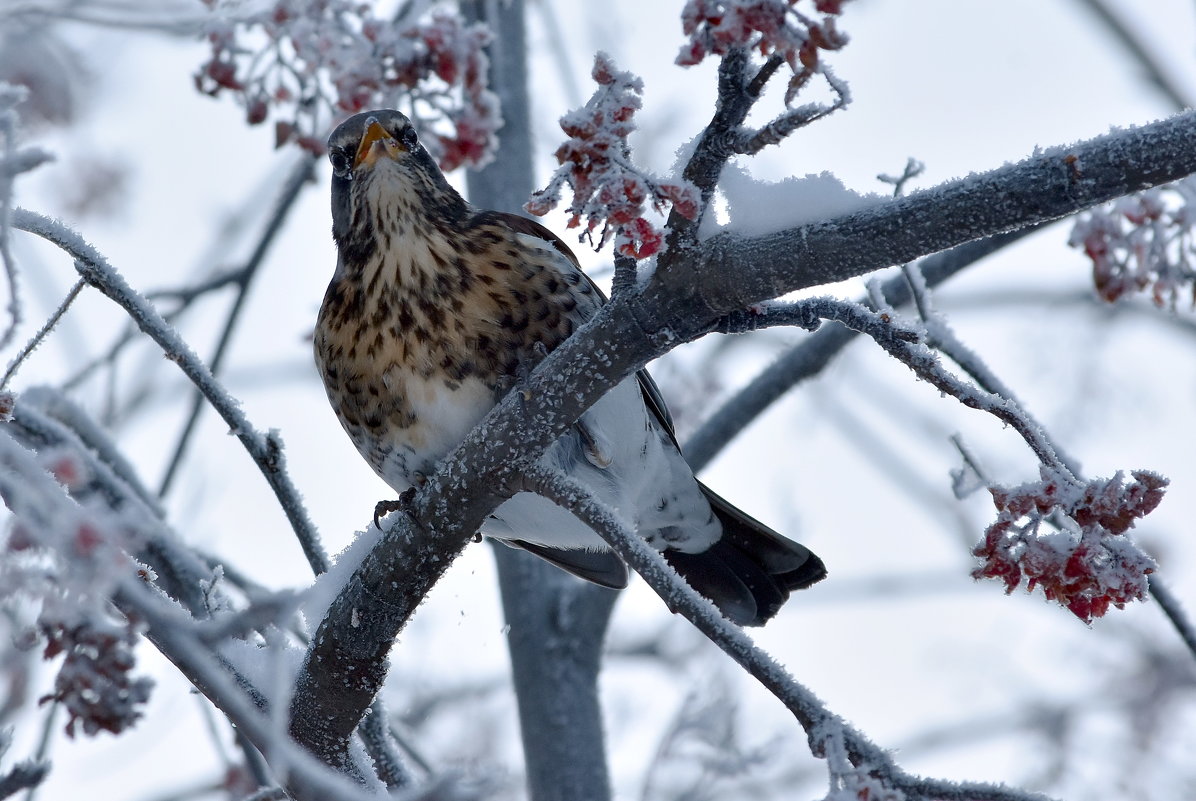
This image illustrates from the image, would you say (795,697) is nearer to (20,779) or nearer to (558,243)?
(20,779)

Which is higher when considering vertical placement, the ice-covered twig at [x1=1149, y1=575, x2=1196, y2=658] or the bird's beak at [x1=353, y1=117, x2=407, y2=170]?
the bird's beak at [x1=353, y1=117, x2=407, y2=170]

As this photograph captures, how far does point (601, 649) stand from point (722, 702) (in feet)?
3.19

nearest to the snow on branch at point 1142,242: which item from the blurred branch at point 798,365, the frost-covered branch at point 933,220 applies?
the blurred branch at point 798,365

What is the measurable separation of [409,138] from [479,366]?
0.96 m

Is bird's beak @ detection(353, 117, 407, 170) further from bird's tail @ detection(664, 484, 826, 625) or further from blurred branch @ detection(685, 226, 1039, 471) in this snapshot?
bird's tail @ detection(664, 484, 826, 625)

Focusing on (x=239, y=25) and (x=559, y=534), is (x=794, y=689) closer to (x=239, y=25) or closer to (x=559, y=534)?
(x=559, y=534)

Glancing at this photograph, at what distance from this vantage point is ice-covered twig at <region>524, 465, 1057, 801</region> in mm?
1613

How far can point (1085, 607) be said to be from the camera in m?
1.99

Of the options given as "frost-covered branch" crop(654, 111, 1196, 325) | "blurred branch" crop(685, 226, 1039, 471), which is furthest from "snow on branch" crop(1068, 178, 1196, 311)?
"frost-covered branch" crop(654, 111, 1196, 325)

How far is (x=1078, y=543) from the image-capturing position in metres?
1.94

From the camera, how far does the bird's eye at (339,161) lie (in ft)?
11.8

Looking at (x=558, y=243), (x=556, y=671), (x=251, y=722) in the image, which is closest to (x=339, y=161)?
(x=558, y=243)

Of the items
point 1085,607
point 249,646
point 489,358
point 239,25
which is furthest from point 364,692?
point 239,25

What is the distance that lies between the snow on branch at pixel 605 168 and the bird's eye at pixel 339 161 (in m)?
1.95
